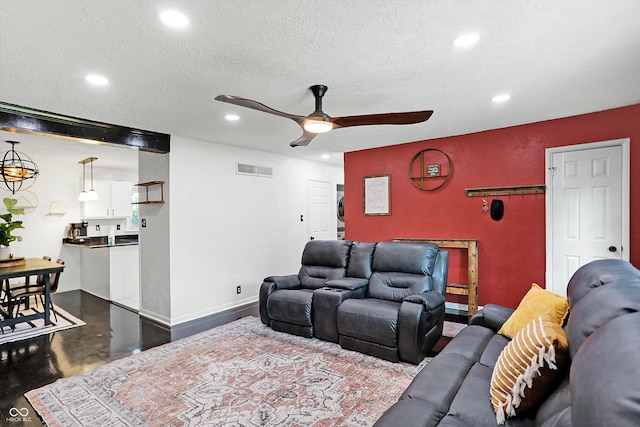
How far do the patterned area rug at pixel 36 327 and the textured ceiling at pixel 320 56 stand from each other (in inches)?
105

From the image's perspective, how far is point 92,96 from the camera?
2.89 m

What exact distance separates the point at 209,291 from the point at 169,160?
185 centimetres

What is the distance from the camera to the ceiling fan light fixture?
8.59 ft

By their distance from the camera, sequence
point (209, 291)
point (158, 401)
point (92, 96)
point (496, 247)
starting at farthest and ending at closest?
point (209, 291) → point (496, 247) → point (92, 96) → point (158, 401)

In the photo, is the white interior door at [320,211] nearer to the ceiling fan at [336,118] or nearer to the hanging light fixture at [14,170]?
the ceiling fan at [336,118]

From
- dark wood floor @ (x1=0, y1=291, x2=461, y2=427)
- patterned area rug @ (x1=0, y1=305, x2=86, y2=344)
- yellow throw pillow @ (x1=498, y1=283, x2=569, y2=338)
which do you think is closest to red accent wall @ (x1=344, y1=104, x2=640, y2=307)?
dark wood floor @ (x1=0, y1=291, x2=461, y2=427)

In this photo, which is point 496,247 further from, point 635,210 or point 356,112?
point 356,112

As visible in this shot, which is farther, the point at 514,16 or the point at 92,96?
the point at 92,96

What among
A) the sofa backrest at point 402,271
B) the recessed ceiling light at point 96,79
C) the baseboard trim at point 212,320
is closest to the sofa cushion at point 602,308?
the sofa backrest at point 402,271

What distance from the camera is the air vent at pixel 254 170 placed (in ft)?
16.8

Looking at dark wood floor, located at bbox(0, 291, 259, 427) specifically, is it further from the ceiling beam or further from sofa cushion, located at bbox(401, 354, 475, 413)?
sofa cushion, located at bbox(401, 354, 475, 413)

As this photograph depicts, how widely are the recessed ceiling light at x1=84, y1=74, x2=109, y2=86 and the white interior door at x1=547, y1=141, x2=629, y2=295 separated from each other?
15.1ft

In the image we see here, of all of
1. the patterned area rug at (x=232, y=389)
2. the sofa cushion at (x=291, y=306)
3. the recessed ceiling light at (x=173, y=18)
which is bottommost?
the patterned area rug at (x=232, y=389)

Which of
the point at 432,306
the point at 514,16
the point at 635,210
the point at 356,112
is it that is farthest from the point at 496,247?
the point at 514,16
